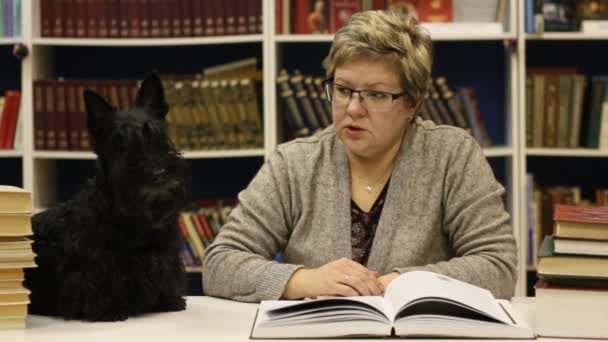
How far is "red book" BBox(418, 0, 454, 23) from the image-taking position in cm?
322

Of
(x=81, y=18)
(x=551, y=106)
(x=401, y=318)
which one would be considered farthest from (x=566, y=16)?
(x=401, y=318)

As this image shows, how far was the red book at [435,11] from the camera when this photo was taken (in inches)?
127

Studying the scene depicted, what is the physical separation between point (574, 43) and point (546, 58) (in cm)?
13

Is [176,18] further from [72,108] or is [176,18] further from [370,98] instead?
[370,98]

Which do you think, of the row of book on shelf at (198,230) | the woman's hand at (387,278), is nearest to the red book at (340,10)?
the row of book on shelf at (198,230)

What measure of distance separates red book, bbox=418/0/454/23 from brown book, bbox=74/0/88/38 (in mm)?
1349

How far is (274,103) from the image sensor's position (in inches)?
123

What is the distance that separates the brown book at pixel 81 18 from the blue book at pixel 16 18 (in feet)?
0.73

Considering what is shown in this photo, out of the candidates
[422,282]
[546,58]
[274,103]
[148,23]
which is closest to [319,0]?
[274,103]

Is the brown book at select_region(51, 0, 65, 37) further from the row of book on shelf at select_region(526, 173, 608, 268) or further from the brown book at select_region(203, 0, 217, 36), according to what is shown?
the row of book on shelf at select_region(526, 173, 608, 268)

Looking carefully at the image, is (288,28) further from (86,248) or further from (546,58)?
(86,248)

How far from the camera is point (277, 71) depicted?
319 centimetres

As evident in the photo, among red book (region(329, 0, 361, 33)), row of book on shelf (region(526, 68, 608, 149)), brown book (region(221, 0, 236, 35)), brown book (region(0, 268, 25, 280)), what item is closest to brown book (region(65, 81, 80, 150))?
brown book (region(221, 0, 236, 35))

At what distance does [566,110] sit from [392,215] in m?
1.65
